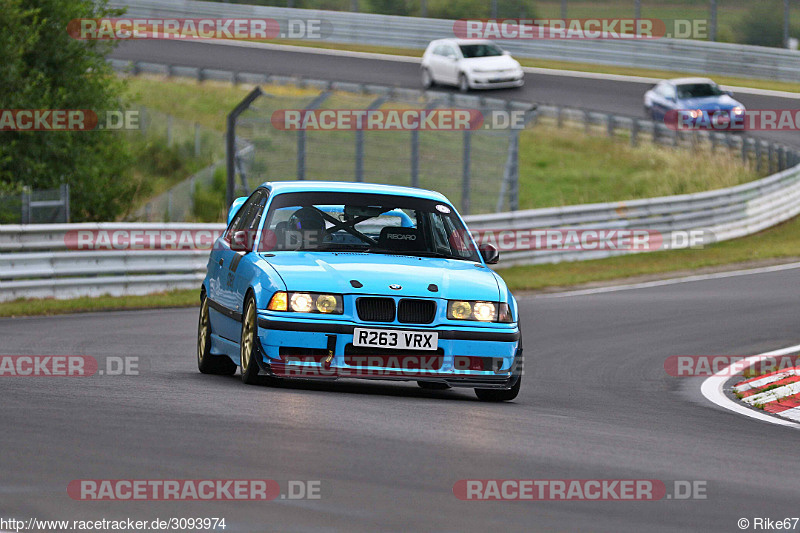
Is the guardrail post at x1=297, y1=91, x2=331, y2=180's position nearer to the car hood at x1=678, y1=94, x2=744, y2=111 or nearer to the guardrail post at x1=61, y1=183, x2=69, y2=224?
the guardrail post at x1=61, y1=183, x2=69, y2=224

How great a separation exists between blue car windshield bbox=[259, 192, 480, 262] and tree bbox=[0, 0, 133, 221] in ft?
40.1

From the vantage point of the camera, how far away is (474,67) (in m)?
39.7

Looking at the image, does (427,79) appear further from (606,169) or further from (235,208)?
(235,208)

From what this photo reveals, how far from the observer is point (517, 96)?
39875 mm

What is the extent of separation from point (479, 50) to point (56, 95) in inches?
780

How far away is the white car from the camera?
3975 cm

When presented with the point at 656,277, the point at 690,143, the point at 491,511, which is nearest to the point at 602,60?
the point at 690,143

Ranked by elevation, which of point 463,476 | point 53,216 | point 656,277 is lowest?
point 656,277

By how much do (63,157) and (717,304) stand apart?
10925 millimetres

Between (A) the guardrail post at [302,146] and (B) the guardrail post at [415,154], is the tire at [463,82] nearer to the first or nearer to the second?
(B) the guardrail post at [415,154]

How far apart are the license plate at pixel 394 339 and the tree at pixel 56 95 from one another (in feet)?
44.6

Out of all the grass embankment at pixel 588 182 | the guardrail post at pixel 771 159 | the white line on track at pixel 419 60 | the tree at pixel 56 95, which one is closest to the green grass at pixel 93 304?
the grass embankment at pixel 588 182

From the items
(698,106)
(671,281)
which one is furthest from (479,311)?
(698,106)

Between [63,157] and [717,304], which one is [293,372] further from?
[63,157]
